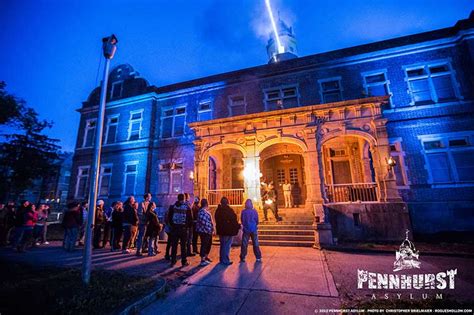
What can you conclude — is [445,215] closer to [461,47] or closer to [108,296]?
[461,47]

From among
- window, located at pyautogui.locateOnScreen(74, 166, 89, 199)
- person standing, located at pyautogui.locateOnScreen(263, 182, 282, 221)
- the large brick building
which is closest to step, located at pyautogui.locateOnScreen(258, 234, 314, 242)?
the large brick building

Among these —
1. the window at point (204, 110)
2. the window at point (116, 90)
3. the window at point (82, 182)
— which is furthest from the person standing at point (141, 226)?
the window at point (116, 90)

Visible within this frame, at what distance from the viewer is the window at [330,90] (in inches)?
507

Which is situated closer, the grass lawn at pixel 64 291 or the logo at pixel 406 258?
the grass lawn at pixel 64 291

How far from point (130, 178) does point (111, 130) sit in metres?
4.98

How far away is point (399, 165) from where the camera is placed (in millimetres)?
11086

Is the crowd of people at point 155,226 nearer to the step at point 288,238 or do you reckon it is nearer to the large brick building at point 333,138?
the step at point 288,238

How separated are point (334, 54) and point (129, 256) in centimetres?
1571

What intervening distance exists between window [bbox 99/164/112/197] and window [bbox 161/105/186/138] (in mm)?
5338

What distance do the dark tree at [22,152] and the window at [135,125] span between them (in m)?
11.6

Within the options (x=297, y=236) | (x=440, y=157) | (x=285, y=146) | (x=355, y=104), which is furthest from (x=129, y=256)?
(x=440, y=157)

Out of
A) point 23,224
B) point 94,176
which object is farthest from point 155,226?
point 23,224

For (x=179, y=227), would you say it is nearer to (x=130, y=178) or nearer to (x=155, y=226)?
(x=155, y=226)

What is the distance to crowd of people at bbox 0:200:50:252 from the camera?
7.49 metres
